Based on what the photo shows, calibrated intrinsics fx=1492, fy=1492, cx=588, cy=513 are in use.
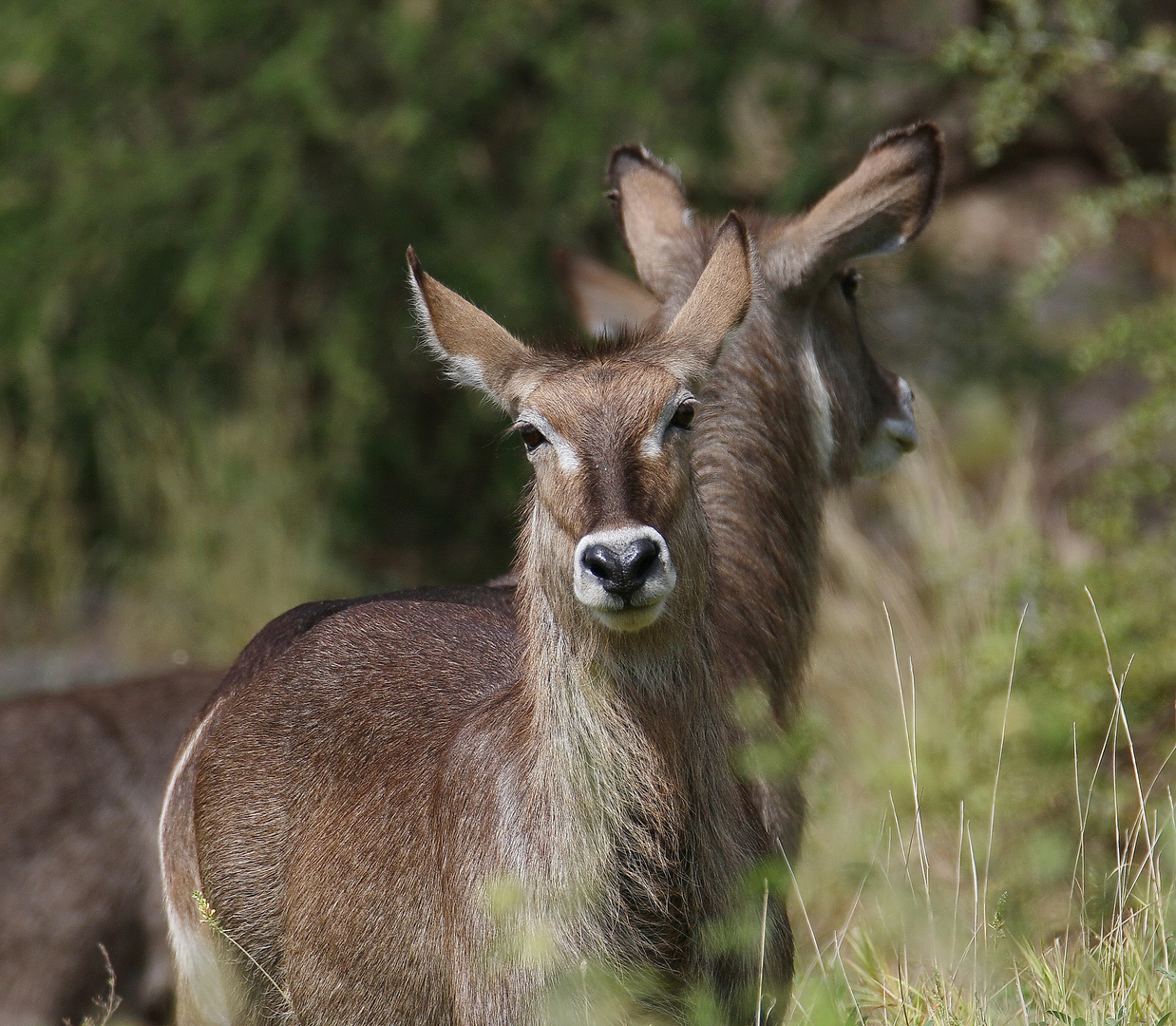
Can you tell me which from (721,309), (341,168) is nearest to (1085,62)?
(721,309)

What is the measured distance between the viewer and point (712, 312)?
11.9ft

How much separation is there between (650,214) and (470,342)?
1737mm

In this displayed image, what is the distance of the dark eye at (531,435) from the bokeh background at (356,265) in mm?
4937

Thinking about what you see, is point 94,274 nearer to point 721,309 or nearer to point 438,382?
point 438,382

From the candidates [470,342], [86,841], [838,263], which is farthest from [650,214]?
[86,841]

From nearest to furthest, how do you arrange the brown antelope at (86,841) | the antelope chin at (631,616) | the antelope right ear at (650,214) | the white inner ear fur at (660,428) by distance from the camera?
the antelope chin at (631,616) < the white inner ear fur at (660,428) < the antelope right ear at (650,214) < the brown antelope at (86,841)

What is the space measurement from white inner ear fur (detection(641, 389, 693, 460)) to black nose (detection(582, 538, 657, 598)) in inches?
12.1

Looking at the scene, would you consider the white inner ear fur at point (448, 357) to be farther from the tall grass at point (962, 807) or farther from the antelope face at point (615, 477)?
the tall grass at point (962, 807)

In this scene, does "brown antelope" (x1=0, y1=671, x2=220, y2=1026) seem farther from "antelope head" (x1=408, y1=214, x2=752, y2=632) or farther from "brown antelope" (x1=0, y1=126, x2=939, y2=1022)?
"antelope head" (x1=408, y1=214, x2=752, y2=632)

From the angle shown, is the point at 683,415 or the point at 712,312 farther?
the point at 712,312

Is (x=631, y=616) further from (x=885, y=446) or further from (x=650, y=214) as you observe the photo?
(x=650, y=214)

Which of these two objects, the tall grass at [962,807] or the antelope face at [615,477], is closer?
the antelope face at [615,477]

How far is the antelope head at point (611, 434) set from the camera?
3049 mm

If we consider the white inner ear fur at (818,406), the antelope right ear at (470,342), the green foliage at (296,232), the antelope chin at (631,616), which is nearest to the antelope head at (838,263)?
the white inner ear fur at (818,406)
